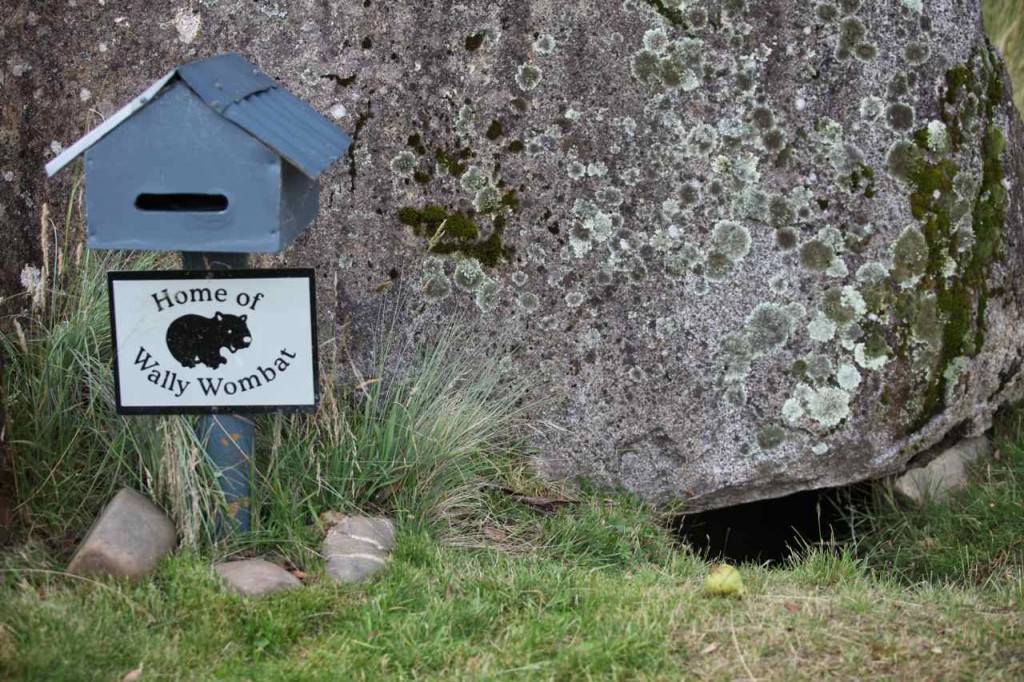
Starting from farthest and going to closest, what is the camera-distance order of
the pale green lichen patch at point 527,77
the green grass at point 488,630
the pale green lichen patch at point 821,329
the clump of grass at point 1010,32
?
the clump of grass at point 1010,32 → the pale green lichen patch at point 527,77 → the pale green lichen patch at point 821,329 → the green grass at point 488,630

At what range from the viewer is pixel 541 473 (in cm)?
400

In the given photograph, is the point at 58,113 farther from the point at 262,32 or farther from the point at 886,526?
the point at 886,526

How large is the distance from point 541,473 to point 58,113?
243 cm

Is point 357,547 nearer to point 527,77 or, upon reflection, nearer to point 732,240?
point 732,240

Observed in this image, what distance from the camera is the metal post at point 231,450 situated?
126 inches

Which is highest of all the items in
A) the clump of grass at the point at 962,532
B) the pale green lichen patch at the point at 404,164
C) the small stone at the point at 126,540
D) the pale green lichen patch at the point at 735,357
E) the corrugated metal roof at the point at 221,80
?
the corrugated metal roof at the point at 221,80

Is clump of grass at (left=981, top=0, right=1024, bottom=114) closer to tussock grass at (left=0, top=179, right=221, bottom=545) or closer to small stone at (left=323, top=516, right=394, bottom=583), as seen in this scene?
small stone at (left=323, top=516, right=394, bottom=583)

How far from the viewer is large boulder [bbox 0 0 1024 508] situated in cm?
393

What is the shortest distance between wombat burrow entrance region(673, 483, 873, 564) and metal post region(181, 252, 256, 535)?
2.08 m

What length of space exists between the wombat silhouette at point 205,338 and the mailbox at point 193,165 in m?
0.25

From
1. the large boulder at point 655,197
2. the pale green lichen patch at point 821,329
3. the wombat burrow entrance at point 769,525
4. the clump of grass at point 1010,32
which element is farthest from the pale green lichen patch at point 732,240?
the clump of grass at point 1010,32

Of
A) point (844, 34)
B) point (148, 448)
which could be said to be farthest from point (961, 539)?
point (148, 448)

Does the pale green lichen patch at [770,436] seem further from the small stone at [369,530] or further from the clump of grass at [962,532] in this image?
the small stone at [369,530]

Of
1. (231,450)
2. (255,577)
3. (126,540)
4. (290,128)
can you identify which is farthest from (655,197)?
(126,540)
